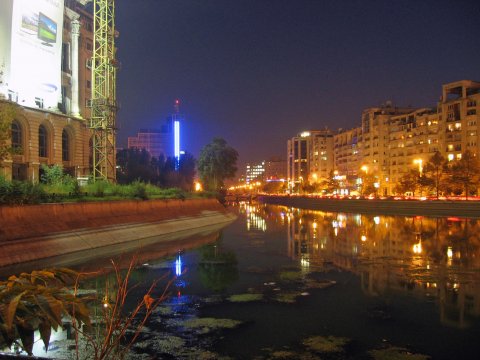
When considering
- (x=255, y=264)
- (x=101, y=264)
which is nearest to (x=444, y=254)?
(x=255, y=264)

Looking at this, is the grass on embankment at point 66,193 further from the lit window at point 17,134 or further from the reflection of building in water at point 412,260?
the reflection of building in water at point 412,260

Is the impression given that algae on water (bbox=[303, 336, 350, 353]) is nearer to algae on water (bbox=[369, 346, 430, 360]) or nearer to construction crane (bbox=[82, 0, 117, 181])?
algae on water (bbox=[369, 346, 430, 360])

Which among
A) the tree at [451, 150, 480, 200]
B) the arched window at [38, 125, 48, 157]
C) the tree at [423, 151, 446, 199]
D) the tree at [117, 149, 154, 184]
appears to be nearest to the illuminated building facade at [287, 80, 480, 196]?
the tree at [423, 151, 446, 199]

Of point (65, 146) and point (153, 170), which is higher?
point (65, 146)

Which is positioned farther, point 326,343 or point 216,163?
point 216,163

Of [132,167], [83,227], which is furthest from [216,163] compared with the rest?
[83,227]

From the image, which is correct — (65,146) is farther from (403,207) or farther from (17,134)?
(403,207)

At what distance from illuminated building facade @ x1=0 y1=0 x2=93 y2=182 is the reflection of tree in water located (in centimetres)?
2507

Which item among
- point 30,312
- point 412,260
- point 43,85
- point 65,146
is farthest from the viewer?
point 65,146

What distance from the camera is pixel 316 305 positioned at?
1609 centimetres

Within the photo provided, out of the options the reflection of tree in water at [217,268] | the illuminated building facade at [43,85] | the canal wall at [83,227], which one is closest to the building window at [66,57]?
the illuminated building facade at [43,85]

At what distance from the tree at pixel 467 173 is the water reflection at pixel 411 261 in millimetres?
47501

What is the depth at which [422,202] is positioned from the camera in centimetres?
7369

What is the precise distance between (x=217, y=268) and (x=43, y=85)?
42.1 metres
